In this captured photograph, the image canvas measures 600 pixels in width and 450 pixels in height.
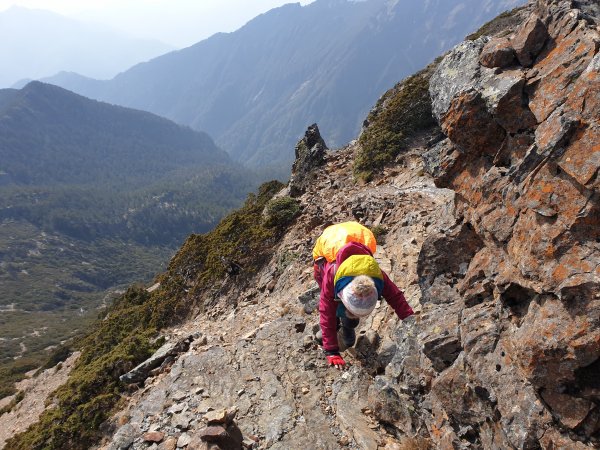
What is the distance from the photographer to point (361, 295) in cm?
696

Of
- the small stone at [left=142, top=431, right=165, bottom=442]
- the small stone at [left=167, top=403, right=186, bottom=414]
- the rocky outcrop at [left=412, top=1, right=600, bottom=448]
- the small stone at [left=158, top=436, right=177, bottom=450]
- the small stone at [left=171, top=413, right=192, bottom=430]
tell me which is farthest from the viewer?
the small stone at [left=167, top=403, right=186, bottom=414]

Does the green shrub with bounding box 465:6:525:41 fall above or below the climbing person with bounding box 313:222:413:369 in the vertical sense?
above

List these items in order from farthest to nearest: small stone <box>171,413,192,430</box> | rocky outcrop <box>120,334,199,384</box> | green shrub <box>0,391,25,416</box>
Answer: green shrub <box>0,391,25,416</box>
rocky outcrop <box>120,334,199,384</box>
small stone <box>171,413,192,430</box>

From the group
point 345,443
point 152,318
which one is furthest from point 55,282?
point 345,443

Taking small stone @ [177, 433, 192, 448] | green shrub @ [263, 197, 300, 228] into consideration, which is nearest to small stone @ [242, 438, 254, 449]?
small stone @ [177, 433, 192, 448]

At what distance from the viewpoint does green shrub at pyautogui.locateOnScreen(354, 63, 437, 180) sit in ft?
77.7

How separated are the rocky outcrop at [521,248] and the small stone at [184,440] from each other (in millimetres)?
4791

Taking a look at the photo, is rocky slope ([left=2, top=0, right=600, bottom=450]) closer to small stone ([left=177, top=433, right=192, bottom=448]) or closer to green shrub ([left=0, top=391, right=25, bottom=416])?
small stone ([left=177, top=433, right=192, bottom=448])

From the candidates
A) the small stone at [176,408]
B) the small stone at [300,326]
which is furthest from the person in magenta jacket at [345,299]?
the small stone at [176,408]

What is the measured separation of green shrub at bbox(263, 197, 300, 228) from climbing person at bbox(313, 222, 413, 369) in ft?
39.5

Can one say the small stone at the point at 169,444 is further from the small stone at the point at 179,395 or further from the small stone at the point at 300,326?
the small stone at the point at 300,326

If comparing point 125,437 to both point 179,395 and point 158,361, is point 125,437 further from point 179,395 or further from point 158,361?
point 158,361

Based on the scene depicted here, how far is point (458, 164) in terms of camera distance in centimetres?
800

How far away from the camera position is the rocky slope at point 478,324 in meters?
5.07
